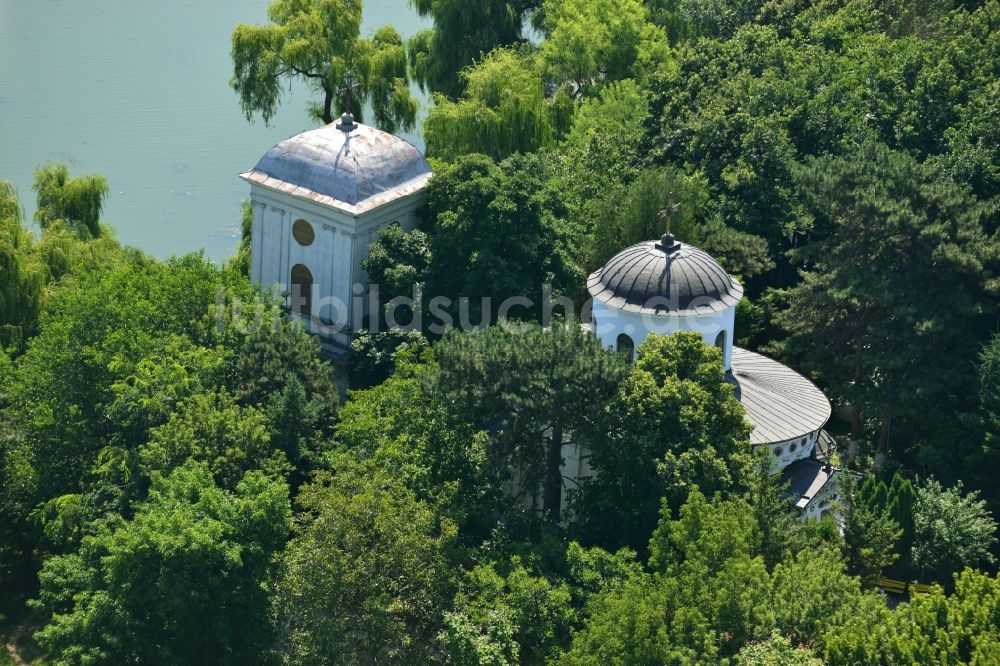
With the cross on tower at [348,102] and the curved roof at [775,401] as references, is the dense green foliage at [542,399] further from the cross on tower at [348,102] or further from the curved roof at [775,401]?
the curved roof at [775,401]

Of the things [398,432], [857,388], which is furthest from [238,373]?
[857,388]

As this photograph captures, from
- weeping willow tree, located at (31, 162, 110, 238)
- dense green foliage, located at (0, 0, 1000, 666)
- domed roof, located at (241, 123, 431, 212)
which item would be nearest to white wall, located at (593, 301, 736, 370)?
dense green foliage, located at (0, 0, 1000, 666)

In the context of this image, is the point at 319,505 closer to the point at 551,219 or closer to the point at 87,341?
the point at 87,341

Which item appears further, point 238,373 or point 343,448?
point 238,373

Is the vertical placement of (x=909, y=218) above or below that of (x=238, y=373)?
above

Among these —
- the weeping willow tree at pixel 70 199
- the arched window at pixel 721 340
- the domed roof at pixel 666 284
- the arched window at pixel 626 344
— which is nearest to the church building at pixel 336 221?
the arched window at pixel 721 340

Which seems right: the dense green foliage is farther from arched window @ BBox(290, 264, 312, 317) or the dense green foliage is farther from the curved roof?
arched window @ BBox(290, 264, 312, 317)
